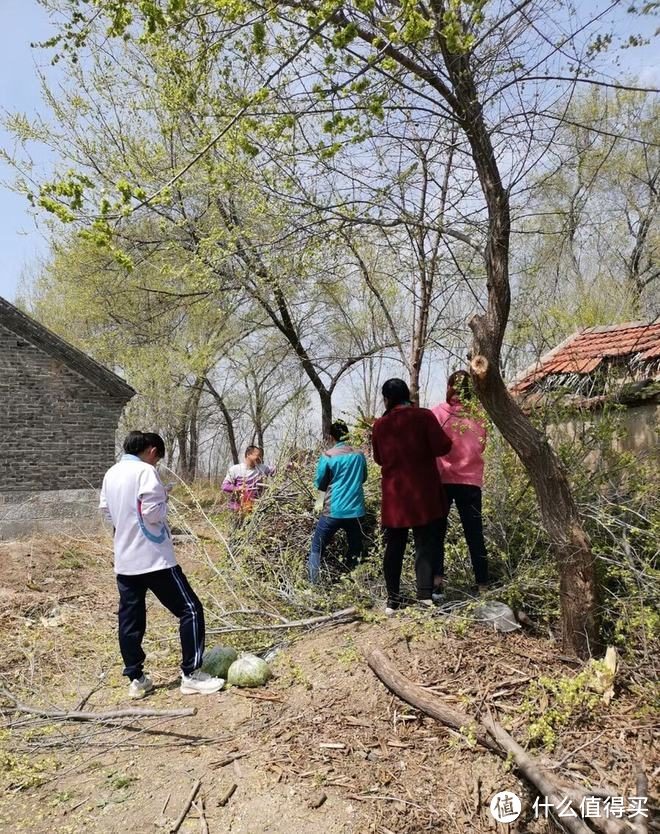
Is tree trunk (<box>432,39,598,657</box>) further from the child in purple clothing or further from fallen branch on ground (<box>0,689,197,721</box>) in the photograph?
the child in purple clothing

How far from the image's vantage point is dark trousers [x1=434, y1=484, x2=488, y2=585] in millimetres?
5477

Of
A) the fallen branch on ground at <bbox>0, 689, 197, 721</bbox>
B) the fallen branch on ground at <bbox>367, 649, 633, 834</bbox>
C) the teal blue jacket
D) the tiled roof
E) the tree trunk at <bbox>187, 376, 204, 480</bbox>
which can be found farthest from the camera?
the tree trunk at <bbox>187, 376, 204, 480</bbox>

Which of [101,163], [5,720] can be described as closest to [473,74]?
[5,720]

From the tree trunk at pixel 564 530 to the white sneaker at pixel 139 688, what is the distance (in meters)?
3.09

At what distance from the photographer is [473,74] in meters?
4.95

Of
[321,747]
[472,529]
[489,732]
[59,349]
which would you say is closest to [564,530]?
[472,529]

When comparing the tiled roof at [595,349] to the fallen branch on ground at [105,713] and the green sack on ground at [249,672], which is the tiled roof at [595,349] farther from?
the fallen branch on ground at [105,713]

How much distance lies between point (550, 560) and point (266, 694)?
2.34 m

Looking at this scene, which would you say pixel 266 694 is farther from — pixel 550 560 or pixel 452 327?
pixel 452 327

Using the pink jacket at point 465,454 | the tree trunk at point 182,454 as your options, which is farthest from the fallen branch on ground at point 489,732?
the tree trunk at point 182,454

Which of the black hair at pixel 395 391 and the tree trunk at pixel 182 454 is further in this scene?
the tree trunk at pixel 182 454

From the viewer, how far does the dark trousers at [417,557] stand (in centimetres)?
529

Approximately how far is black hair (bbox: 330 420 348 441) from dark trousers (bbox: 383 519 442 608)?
1419 mm

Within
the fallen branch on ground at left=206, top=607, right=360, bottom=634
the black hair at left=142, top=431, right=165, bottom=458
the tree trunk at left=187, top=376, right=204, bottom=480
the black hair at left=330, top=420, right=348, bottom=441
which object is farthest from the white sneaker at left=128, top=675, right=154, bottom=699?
the tree trunk at left=187, top=376, right=204, bottom=480
